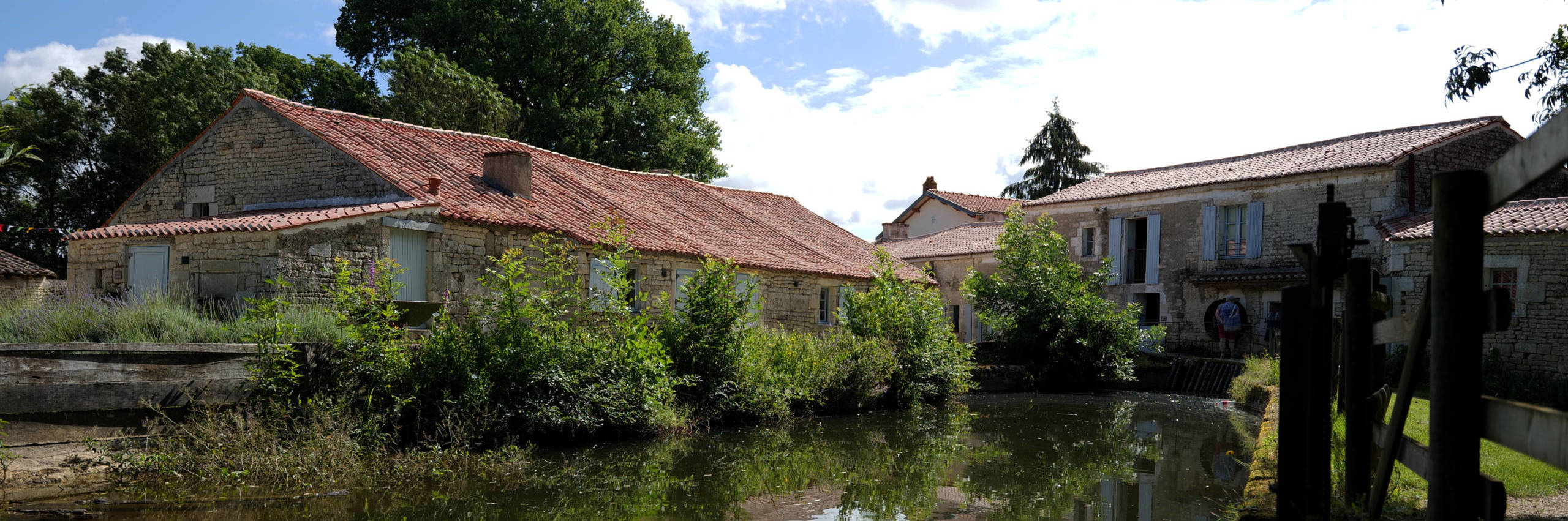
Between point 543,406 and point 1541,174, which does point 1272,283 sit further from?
point 1541,174

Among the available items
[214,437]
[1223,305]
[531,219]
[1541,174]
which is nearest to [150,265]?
[531,219]

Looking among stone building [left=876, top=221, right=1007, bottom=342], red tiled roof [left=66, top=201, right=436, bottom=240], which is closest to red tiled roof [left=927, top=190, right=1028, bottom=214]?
stone building [left=876, top=221, right=1007, bottom=342]

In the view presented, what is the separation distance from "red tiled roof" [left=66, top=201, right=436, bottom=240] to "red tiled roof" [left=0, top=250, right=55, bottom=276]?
9.06 m

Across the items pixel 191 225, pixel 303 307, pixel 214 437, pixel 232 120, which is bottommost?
pixel 214 437

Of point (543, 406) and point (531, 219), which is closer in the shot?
point (543, 406)

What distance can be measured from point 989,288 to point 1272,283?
19.8 ft

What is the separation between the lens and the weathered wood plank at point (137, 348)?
8.23 meters

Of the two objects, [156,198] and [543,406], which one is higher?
[156,198]

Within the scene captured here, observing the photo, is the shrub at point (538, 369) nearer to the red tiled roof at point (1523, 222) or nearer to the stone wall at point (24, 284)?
the red tiled roof at point (1523, 222)

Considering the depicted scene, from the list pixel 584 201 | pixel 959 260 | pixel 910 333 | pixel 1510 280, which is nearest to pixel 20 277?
pixel 584 201

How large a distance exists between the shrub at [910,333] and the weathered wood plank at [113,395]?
9326 millimetres

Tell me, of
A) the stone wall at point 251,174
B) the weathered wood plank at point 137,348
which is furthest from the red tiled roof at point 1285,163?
the weathered wood plank at point 137,348

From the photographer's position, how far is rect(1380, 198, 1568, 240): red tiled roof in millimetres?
15578

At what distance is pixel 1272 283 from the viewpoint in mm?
21391
